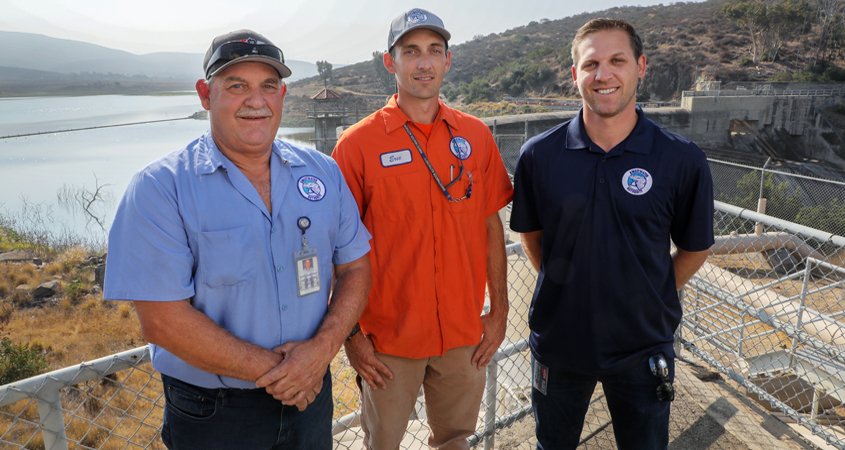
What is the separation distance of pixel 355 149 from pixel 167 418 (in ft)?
4.16

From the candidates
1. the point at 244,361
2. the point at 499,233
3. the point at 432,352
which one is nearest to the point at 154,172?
the point at 244,361

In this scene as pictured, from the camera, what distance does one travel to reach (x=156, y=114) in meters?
72.5

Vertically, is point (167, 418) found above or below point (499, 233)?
below

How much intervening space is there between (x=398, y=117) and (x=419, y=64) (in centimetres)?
25

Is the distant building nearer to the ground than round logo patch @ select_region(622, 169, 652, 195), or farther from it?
nearer to the ground

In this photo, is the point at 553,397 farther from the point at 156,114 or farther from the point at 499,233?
the point at 156,114

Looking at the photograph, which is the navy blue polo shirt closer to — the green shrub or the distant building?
the green shrub

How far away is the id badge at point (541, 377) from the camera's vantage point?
233 centimetres

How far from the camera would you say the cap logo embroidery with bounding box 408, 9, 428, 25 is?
7.84ft

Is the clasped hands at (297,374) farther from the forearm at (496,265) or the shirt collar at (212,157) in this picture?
the forearm at (496,265)

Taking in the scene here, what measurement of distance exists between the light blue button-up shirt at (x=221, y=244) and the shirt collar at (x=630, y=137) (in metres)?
1.02

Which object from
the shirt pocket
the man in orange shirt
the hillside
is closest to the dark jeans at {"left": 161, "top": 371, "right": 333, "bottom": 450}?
the shirt pocket

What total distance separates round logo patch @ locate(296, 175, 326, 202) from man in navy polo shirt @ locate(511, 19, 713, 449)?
932mm

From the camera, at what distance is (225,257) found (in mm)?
1743
